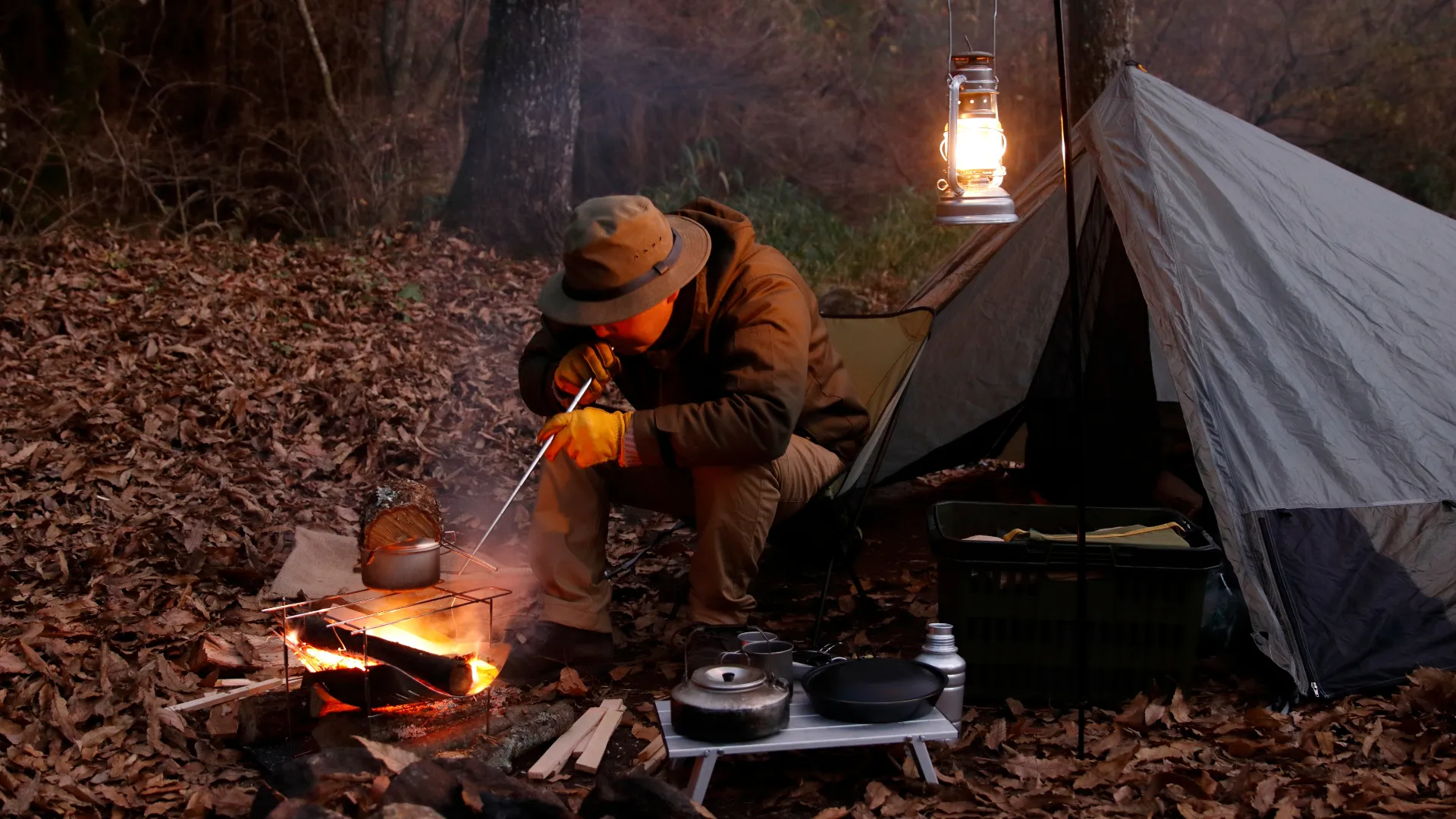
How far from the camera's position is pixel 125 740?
2861 millimetres

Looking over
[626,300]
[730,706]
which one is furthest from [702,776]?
[626,300]

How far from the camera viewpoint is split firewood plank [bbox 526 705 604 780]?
2.75 metres

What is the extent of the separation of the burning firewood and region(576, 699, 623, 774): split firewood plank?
640 millimetres

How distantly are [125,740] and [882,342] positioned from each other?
267cm

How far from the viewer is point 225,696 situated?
304 cm

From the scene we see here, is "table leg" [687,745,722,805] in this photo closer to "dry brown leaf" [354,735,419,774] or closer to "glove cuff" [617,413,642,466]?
"dry brown leaf" [354,735,419,774]

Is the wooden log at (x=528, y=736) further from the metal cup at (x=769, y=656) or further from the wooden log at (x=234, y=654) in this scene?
the wooden log at (x=234, y=654)

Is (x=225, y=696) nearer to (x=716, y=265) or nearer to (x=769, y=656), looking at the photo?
(x=769, y=656)

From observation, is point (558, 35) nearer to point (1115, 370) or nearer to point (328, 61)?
point (328, 61)

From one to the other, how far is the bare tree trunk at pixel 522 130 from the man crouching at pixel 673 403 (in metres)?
4.68

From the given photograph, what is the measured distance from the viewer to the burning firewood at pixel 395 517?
10.2ft

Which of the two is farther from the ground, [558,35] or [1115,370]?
[558,35]

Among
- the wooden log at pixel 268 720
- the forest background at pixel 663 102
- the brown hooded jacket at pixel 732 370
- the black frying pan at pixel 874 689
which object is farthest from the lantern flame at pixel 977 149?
the forest background at pixel 663 102

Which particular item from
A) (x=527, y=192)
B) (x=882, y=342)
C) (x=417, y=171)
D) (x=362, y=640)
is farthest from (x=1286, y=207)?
(x=417, y=171)
